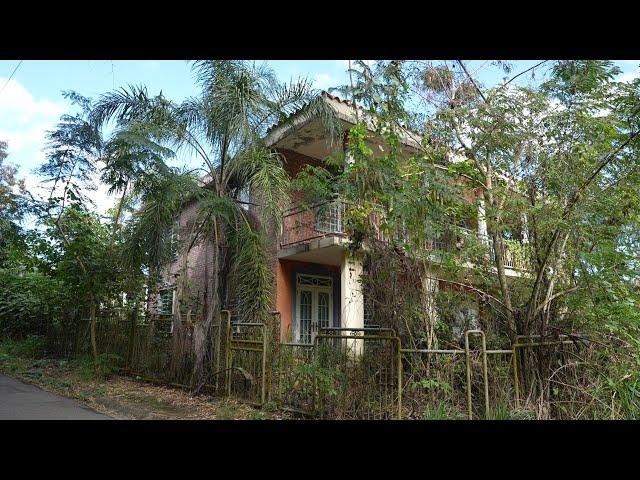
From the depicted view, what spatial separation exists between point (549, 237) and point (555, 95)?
2.11 m

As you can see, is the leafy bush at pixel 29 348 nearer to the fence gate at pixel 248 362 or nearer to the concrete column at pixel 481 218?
the fence gate at pixel 248 362

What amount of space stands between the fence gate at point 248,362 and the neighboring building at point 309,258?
1536 millimetres

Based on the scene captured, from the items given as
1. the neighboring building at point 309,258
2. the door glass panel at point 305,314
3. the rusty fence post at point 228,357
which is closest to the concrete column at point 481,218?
the neighboring building at point 309,258

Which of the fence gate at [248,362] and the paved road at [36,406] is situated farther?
the fence gate at [248,362]

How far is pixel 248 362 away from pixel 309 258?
4221 mm

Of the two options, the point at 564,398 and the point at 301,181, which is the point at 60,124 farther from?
the point at 564,398

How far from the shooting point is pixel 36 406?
25.0ft

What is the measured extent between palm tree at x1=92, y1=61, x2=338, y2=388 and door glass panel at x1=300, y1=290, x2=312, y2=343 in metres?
2.77

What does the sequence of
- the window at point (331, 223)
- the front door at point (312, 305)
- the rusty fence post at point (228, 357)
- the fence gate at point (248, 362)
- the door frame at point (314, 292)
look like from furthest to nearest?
the front door at point (312, 305) → the door frame at point (314, 292) → the window at point (331, 223) → the rusty fence post at point (228, 357) → the fence gate at point (248, 362)

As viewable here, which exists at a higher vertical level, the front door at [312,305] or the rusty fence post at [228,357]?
the front door at [312,305]

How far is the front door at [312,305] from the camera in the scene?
12070 mm

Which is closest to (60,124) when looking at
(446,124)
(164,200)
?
(164,200)

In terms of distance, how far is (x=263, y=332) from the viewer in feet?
25.2

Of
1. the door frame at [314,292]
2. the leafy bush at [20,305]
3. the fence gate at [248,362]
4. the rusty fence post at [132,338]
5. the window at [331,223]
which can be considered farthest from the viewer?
the leafy bush at [20,305]
